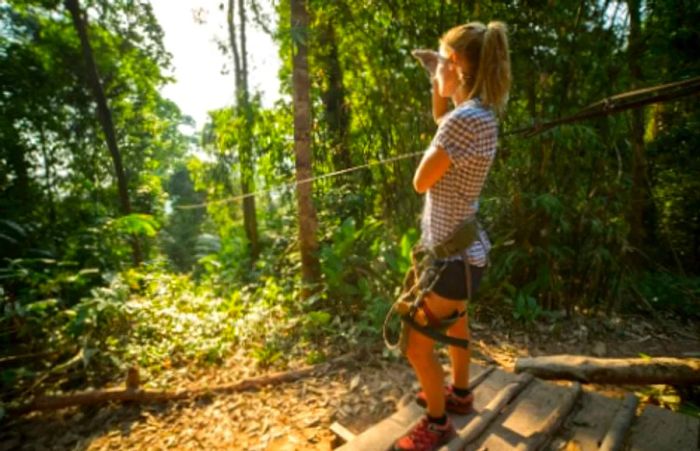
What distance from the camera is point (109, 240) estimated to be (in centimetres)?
550

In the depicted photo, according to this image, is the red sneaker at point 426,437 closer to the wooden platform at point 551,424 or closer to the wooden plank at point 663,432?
the wooden platform at point 551,424

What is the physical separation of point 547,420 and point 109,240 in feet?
18.9

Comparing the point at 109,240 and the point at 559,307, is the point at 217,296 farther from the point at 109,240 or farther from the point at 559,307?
the point at 559,307

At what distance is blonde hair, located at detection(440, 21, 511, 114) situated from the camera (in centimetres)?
155

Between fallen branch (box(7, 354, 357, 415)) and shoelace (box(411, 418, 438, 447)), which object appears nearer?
shoelace (box(411, 418, 438, 447))

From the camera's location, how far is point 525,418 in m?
2.12

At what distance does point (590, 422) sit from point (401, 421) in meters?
1.02

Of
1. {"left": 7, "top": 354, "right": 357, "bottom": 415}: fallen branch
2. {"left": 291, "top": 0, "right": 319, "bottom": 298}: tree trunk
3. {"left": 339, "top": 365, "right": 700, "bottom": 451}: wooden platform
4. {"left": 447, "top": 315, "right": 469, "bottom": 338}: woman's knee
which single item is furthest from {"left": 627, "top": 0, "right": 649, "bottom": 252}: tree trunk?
{"left": 7, "top": 354, "right": 357, "bottom": 415}: fallen branch

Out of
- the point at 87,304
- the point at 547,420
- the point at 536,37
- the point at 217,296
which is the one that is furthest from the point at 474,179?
the point at 217,296

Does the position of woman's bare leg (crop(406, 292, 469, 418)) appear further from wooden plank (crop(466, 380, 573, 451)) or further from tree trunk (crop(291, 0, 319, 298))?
tree trunk (crop(291, 0, 319, 298))

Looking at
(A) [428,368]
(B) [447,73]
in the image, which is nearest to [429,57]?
(B) [447,73]

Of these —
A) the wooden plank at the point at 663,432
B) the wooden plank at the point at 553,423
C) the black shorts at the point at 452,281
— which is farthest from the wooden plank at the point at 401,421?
the black shorts at the point at 452,281

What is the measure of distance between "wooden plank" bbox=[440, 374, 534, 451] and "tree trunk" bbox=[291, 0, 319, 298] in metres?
2.33

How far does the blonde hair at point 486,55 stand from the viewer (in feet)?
5.10
